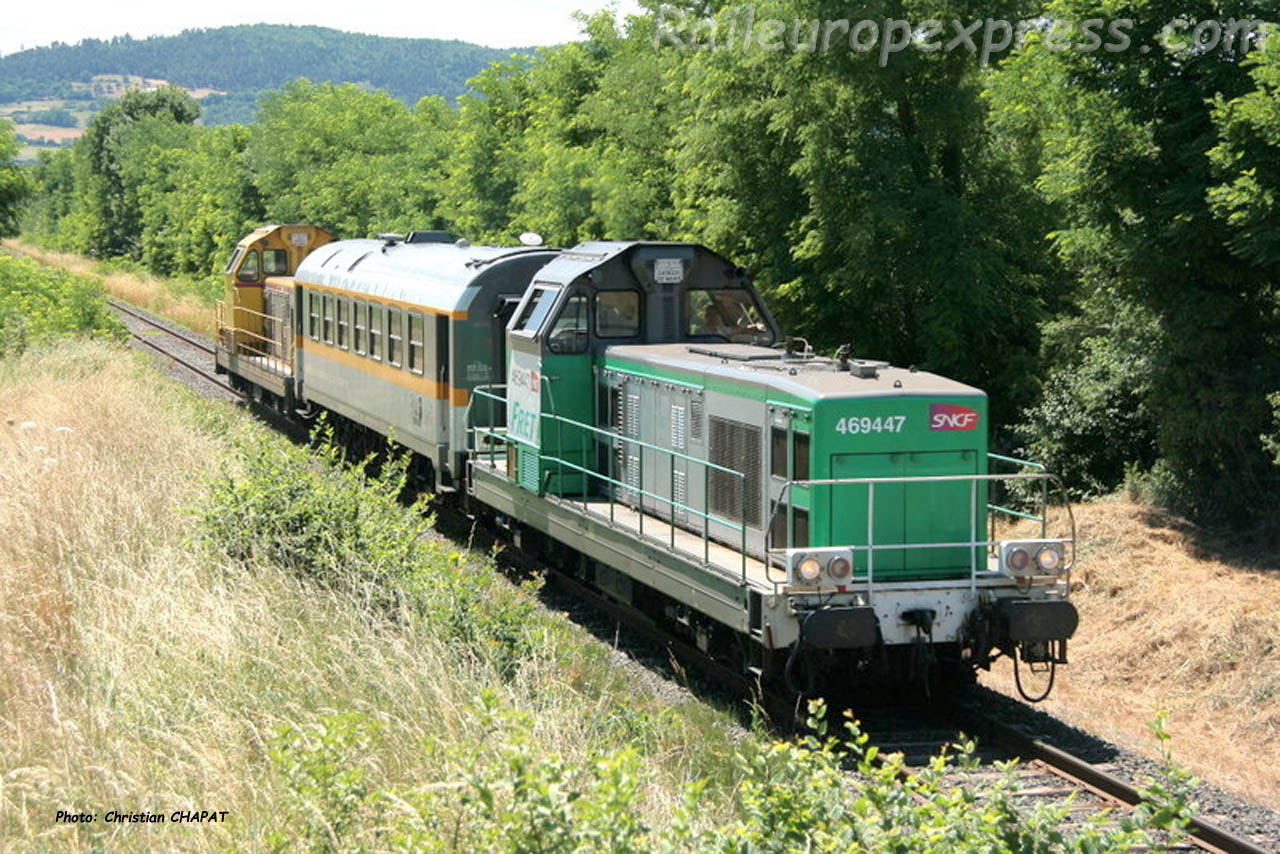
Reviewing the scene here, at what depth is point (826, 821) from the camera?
5812 mm

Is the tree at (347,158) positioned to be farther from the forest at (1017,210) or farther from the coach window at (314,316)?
the coach window at (314,316)

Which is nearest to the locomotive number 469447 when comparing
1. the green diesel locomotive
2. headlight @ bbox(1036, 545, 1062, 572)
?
the green diesel locomotive

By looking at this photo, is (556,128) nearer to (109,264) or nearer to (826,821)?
(826,821)

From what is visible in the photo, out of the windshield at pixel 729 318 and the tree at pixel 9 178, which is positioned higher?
the tree at pixel 9 178

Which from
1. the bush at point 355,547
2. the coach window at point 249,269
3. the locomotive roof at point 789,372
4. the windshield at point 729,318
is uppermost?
the windshield at point 729,318

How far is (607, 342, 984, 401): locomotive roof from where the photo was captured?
1062 centimetres

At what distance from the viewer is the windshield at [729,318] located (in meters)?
14.5

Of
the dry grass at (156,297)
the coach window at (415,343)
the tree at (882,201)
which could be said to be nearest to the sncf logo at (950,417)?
the coach window at (415,343)

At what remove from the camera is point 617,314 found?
14.3 meters

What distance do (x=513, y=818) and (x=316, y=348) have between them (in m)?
18.7

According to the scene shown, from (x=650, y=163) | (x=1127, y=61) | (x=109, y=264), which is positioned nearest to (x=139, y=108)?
(x=109, y=264)

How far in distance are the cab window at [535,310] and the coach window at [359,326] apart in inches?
226

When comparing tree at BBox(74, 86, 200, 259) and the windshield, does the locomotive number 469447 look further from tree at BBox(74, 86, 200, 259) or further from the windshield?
tree at BBox(74, 86, 200, 259)

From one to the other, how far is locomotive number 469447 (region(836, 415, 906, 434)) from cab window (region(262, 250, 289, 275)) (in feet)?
68.6
